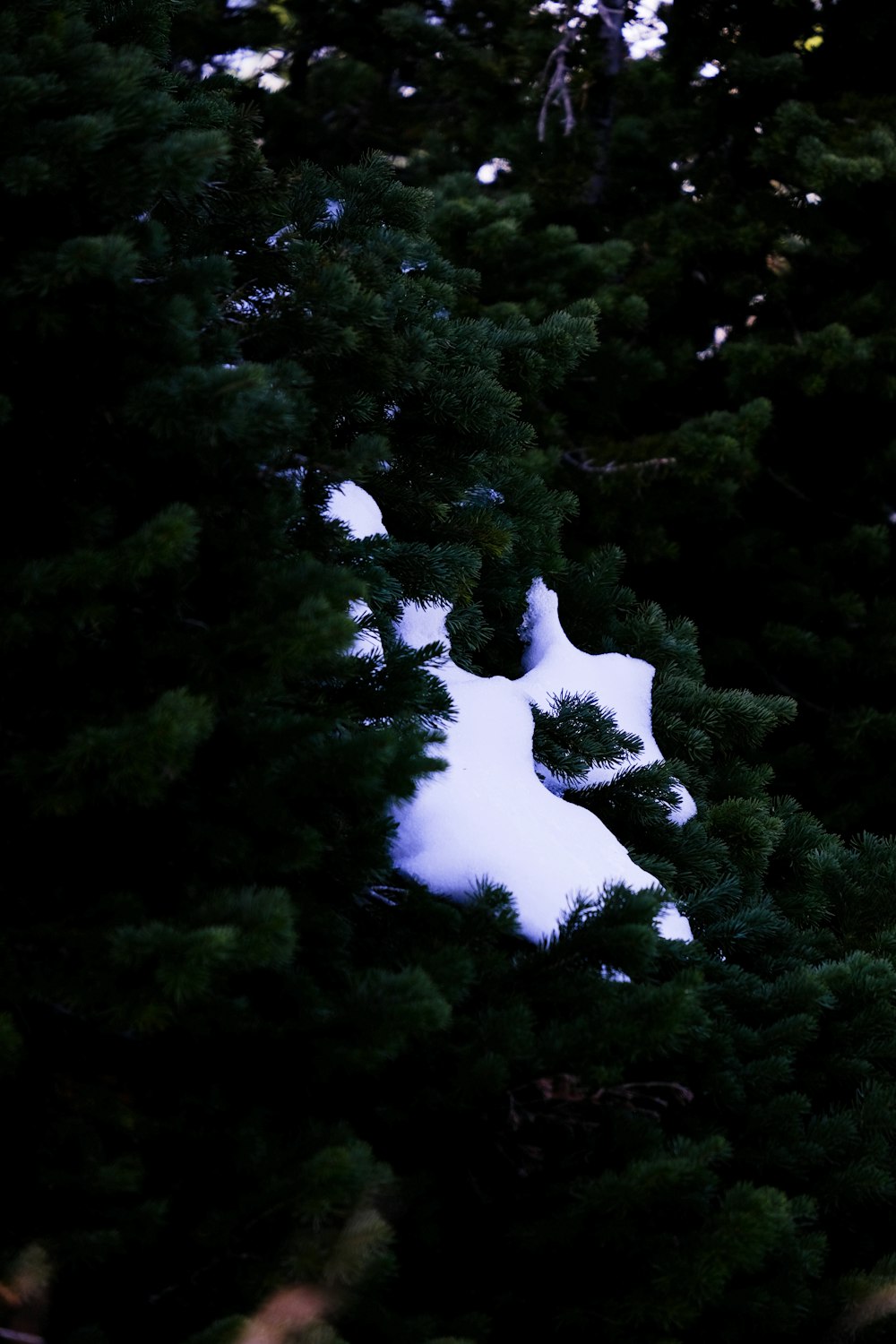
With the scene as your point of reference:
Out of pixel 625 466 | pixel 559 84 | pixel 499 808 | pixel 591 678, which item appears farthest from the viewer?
pixel 559 84

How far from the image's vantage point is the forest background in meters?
1.74

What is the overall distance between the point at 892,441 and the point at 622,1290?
5.17 m

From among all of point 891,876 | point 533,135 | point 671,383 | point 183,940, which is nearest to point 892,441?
point 671,383

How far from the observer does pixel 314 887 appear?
2.19 metres

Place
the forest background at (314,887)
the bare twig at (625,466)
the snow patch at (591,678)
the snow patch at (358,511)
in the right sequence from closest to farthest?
the forest background at (314,887) < the snow patch at (358,511) < the snow patch at (591,678) < the bare twig at (625,466)

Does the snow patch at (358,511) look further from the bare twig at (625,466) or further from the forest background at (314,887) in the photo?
the bare twig at (625,466)

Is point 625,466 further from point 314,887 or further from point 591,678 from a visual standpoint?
point 314,887

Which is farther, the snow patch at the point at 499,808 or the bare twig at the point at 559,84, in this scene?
the bare twig at the point at 559,84

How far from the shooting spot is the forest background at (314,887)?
68.4 inches

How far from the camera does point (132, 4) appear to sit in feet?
8.68

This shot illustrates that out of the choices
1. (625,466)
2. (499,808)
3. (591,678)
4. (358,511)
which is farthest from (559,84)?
(499,808)

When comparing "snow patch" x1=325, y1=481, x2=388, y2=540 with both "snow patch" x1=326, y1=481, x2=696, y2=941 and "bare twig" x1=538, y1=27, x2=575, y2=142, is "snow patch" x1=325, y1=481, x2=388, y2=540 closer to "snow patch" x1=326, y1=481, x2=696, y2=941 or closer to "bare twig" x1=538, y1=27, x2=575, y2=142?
"snow patch" x1=326, y1=481, x2=696, y2=941

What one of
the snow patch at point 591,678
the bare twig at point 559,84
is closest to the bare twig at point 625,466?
the bare twig at point 559,84

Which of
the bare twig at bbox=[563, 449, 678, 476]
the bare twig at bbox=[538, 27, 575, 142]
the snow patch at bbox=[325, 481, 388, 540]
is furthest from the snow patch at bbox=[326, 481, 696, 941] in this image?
the bare twig at bbox=[538, 27, 575, 142]
